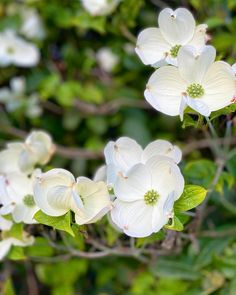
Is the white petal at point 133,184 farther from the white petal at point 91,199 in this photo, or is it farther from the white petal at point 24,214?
the white petal at point 24,214

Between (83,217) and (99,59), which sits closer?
(83,217)

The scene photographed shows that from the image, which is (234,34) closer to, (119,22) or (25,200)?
(119,22)

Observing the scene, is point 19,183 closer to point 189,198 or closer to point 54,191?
point 54,191

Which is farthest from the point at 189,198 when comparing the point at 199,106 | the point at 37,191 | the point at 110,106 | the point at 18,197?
the point at 110,106

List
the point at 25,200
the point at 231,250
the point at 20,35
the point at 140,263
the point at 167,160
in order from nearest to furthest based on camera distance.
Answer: the point at 167,160, the point at 25,200, the point at 231,250, the point at 140,263, the point at 20,35

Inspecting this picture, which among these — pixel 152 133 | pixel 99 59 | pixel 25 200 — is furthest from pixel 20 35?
pixel 25 200

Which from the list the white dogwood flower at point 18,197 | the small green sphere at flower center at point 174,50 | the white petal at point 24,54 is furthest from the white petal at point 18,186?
the white petal at point 24,54

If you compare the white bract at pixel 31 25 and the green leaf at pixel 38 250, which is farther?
the white bract at pixel 31 25
